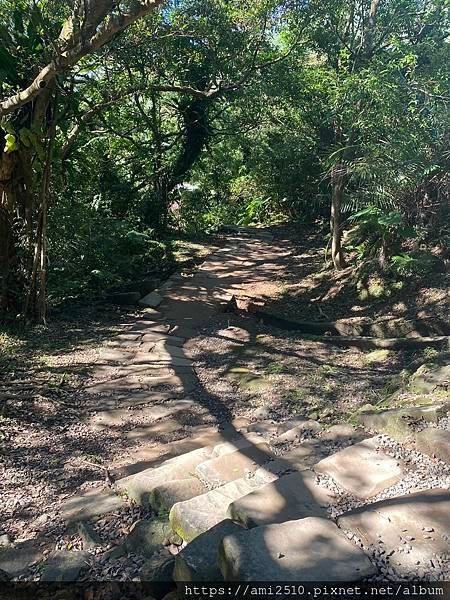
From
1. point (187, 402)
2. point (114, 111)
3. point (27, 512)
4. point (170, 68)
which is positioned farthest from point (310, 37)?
point (27, 512)

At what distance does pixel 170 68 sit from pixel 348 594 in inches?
334

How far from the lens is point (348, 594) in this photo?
4.95ft

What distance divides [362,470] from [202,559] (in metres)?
0.99

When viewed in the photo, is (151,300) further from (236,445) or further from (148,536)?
(148,536)

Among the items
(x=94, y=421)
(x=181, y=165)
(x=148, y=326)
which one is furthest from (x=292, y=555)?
(x=181, y=165)

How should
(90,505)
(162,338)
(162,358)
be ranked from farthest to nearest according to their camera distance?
1. (162,338)
2. (162,358)
3. (90,505)

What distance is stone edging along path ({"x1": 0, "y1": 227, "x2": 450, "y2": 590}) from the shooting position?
1.62 metres

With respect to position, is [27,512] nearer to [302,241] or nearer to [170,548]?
[170,548]

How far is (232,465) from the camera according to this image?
2.74 m

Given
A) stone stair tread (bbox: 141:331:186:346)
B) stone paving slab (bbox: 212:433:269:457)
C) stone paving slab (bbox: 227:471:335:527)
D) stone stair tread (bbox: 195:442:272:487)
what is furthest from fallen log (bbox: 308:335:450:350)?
stone paving slab (bbox: 227:471:335:527)

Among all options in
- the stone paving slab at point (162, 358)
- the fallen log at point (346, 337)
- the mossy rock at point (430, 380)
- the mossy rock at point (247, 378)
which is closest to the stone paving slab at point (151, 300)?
the fallen log at point (346, 337)

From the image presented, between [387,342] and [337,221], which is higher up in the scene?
[337,221]

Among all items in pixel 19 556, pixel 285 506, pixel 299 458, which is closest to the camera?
pixel 285 506

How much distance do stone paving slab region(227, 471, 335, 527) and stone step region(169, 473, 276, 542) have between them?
91 millimetres
